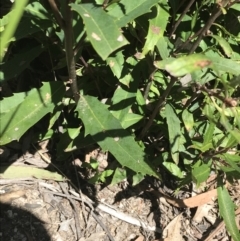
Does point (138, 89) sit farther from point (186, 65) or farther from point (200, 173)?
point (186, 65)

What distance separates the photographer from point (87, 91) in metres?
2.00

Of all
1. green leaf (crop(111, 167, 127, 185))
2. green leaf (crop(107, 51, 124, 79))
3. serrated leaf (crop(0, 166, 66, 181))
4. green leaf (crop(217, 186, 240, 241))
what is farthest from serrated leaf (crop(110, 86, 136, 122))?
serrated leaf (crop(0, 166, 66, 181))

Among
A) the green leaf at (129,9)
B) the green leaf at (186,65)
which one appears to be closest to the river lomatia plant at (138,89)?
the green leaf at (129,9)

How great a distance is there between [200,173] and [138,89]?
0.43m

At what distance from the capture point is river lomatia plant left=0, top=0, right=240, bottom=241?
1562 mm

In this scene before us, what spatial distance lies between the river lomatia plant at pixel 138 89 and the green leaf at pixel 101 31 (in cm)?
12

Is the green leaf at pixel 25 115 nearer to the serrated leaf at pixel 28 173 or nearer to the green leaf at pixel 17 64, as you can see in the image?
the green leaf at pixel 17 64

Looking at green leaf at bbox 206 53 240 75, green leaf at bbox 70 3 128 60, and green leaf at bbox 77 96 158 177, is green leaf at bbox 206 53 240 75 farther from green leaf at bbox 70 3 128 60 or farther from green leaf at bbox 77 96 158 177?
green leaf at bbox 70 3 128 60

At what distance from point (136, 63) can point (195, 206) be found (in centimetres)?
88

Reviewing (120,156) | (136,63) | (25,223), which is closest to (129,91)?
(136,63)

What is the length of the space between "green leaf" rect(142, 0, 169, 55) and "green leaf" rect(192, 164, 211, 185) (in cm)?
52

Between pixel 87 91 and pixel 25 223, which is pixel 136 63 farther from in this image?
pixel 25 223

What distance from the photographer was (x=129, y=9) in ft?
5.00

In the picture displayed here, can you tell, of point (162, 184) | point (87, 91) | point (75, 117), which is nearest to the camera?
point (87, 91)
